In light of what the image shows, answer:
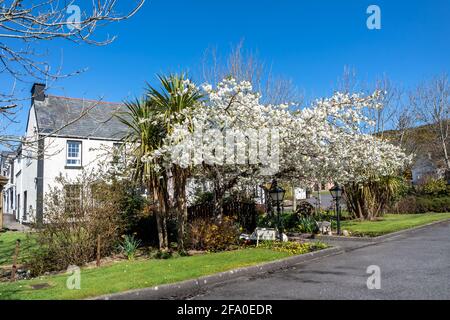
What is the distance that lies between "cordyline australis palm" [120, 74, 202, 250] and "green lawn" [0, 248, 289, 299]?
178 cm

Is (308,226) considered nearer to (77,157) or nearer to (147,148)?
(147,148)

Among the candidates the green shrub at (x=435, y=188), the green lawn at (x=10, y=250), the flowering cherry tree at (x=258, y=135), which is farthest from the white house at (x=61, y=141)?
the green shrub at (x=435, y=188)

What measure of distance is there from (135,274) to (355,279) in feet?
14.8

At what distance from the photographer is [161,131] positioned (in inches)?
440

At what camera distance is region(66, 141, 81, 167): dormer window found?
78.4ft

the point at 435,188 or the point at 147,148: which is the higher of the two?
the point at 147,148

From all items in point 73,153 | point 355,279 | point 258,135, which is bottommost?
point 355,279

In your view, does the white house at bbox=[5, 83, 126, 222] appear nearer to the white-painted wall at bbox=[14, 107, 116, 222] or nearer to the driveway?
the white-painted wall at bbox=[14, 107, 116, 222]

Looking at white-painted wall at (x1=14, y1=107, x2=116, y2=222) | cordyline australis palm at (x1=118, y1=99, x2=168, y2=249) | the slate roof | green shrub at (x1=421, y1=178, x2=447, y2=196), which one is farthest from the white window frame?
green shrub at (x1=421, y1=178, x2=447, y2=196)

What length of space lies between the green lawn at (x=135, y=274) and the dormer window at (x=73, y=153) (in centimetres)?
1578

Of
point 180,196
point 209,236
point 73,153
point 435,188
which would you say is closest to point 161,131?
point 180,196

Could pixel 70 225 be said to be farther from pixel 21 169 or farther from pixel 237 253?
pixel 21 169
